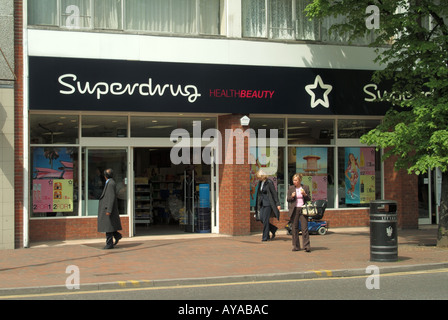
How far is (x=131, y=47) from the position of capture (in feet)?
55.3

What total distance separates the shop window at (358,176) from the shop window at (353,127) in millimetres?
433

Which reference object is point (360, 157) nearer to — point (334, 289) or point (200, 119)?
point (200, 119)

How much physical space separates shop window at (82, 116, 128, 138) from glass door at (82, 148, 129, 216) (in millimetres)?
453

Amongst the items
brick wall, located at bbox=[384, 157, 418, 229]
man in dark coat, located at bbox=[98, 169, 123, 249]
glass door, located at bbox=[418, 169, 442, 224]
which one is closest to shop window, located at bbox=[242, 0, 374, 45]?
brick wall, located at bbox=[384, 157, 418, 229]

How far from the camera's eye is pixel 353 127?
19891 mm

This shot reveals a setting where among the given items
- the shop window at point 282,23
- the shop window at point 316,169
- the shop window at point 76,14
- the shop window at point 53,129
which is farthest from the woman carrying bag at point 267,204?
the shop window at point 76,14

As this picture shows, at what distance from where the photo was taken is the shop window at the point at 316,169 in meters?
19.4

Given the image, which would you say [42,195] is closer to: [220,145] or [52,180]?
[52,180]

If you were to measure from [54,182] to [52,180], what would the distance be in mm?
78

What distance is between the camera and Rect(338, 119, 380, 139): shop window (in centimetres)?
1977

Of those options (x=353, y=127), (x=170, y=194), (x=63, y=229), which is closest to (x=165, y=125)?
(x=170, y=194)

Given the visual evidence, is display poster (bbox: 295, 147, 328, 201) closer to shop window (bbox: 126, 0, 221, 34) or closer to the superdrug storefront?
the superdrug storefront
